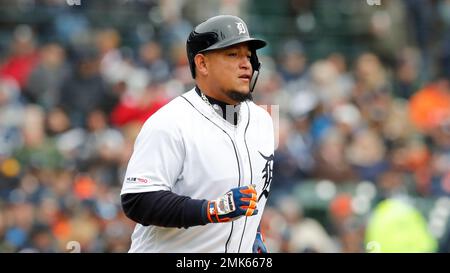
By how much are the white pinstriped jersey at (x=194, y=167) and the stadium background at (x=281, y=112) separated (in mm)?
3577

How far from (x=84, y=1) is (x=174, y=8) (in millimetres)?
990

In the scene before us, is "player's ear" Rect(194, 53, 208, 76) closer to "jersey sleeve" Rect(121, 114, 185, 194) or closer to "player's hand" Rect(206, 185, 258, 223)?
"jersey sleeve" Rect(121, 114, 185, 194)

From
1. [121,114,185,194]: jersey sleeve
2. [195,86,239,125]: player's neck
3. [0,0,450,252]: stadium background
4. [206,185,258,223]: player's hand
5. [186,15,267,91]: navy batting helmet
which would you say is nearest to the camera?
[206,185,258,223]: player's hand

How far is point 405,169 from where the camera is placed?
8.85 m

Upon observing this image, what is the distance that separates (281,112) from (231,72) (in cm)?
498

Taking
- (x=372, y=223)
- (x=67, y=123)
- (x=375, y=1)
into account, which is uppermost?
(x=375, y=1)

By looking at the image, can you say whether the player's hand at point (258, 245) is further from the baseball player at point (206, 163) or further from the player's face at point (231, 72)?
the player's face at point (231, 72)

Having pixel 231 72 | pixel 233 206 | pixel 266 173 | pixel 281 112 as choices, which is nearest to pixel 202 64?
pixel 231 72

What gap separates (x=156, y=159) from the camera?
12.5 feet

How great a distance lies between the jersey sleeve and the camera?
12.4 ft

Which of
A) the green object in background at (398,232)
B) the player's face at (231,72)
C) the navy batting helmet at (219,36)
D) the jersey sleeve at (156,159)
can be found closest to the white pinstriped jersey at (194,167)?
the jersey sleeve at (156,159)

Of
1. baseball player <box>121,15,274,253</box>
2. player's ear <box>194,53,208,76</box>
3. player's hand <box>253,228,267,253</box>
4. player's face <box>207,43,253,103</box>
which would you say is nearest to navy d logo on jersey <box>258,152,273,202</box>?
baseball player <box>121,15,274,253</box>
